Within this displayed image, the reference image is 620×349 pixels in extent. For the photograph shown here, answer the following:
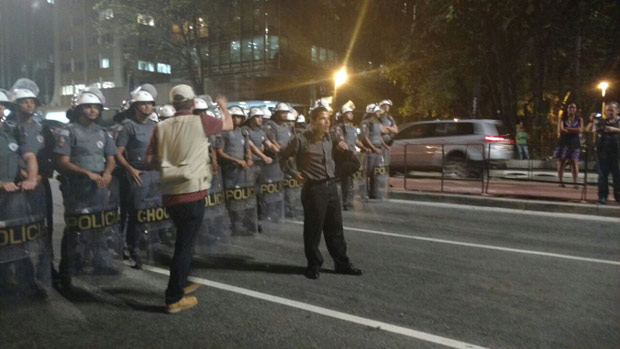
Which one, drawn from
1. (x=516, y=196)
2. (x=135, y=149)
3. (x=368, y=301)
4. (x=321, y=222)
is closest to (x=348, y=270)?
(x=321, y=222)

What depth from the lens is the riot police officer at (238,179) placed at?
26.9ft

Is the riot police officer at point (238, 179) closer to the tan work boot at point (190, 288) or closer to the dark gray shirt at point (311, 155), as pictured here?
the dark gray shirt at point (311, 155)

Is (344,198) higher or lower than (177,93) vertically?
lower

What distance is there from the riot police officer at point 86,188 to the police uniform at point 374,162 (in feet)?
20.2

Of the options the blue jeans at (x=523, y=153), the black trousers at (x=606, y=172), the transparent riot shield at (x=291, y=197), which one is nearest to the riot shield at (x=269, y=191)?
Answer: the transparent riot shield at (x=291, y=197)

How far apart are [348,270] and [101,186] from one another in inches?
110

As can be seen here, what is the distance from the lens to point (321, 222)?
6.09 m

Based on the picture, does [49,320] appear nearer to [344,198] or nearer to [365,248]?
[365,248]

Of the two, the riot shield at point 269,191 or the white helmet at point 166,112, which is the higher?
the white helmet at point 166,112

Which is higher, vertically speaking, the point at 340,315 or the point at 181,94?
the point at 181,94

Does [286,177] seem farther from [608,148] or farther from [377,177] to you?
[608,148]

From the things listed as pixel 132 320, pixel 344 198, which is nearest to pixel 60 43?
pixel 344 198

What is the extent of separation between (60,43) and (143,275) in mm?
77053

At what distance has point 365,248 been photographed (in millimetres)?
7559
